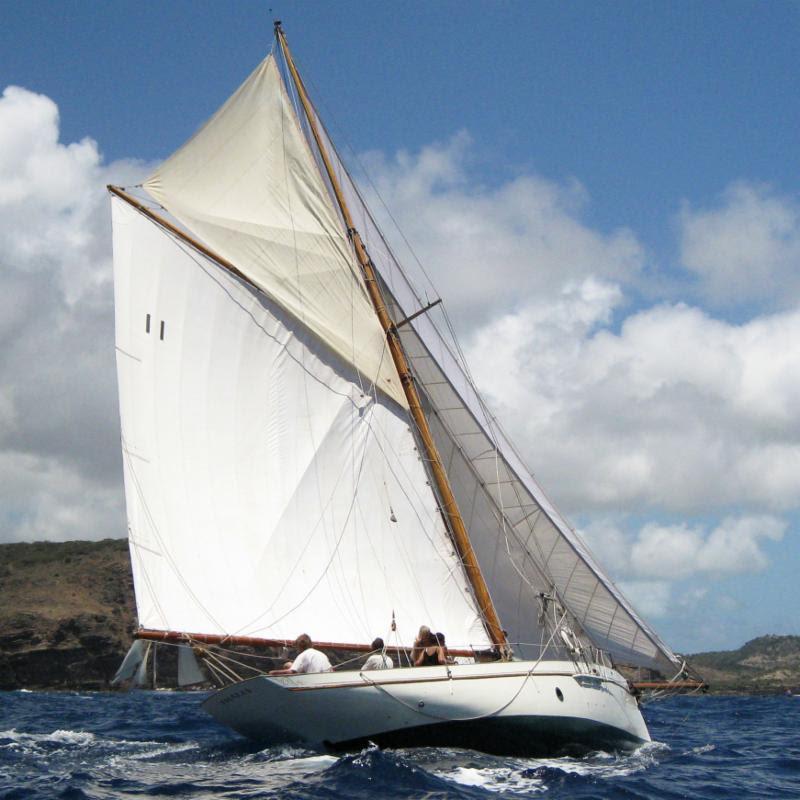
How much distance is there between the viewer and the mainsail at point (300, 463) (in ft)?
80.5

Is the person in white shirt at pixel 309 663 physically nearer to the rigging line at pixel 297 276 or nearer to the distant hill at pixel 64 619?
the rigging line at pixel 297 276

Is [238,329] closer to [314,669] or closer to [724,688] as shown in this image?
[314,669]

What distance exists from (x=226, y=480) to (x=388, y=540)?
4202 millimetres

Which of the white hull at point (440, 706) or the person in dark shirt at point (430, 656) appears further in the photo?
the person in dark shirt at point (430, 656)

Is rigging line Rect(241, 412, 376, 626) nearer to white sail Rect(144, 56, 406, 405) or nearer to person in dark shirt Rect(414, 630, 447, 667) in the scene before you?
white sail Rect(144, 56, 406, 405)

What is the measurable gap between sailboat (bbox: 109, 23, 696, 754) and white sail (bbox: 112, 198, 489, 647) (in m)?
0.05

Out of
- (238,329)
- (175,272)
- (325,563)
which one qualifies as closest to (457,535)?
(325,563)

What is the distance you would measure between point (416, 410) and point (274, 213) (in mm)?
7333

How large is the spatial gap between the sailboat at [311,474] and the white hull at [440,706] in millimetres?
Result: 349

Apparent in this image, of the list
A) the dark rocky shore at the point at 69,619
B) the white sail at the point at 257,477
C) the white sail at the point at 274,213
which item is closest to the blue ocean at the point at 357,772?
the white sail at the point at 257,477

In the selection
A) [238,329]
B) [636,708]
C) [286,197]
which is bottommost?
[636,708]

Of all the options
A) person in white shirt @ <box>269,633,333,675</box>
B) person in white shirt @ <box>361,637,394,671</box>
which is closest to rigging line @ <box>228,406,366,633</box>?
person in white shirt @ <box>269,633,333,675</box>

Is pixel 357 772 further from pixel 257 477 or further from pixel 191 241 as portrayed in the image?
pixel 191 241

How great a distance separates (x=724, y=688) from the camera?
108 m
